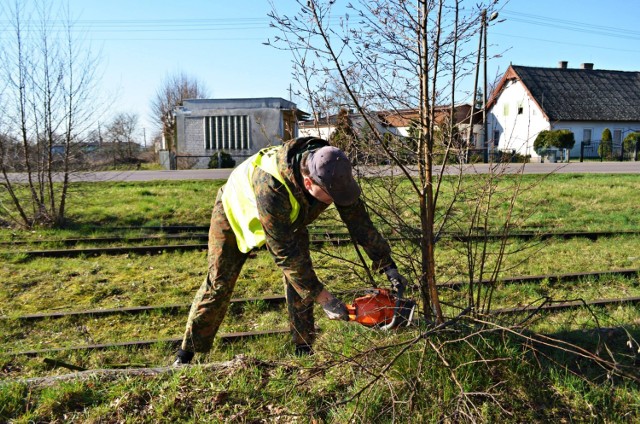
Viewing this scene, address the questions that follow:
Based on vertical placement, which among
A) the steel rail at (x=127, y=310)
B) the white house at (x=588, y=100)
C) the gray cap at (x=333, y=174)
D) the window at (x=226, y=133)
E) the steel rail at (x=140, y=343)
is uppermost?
the white house at (x=588, y=100)

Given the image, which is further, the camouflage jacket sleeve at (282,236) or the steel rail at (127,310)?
the steel rail at (127,310)

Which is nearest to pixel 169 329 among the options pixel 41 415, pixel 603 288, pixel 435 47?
pixel 41 415

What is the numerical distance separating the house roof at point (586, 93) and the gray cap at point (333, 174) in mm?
37521

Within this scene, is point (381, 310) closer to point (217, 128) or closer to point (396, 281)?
point (396, 281)

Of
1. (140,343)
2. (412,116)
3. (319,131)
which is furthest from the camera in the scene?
(140,343)

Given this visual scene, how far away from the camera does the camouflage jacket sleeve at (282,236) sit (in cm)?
350

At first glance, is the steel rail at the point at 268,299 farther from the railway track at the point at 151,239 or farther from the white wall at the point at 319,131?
the white wall at the point at 319,131

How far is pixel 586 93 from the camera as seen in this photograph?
134 ft

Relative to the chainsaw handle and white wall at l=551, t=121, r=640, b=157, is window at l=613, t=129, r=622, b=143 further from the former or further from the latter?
the chainsaw handle

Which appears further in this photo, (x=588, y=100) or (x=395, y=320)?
(x=588, y=100)

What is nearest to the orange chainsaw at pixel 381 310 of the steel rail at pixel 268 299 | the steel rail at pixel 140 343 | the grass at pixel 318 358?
the grass at pixel 318 358

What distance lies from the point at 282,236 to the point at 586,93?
43.2 metres

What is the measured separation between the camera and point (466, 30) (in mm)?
3570

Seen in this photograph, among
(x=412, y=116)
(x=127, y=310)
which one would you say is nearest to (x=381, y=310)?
(x=412, y=116)
